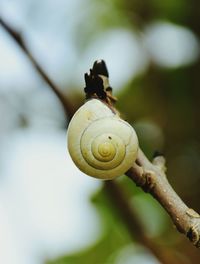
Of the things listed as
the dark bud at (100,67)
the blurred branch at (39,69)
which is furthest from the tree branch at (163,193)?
the blurred branch at (39,69)

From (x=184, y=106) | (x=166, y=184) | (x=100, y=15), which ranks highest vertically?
(x=100, y=15)

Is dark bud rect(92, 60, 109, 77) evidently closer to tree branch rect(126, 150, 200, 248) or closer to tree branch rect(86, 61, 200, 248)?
tree branch rect(86, 61, 200, 248)

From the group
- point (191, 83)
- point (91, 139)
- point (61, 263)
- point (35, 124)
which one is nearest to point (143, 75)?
point (191, 83)

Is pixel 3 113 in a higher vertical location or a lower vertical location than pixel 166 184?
higher

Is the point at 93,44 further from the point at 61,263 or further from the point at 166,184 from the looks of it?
the point at 166,184

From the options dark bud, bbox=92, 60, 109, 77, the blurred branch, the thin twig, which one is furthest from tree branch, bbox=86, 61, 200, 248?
the thin twig

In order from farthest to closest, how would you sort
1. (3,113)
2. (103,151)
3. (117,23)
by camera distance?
(117,23)
(3,113)
(103,151)

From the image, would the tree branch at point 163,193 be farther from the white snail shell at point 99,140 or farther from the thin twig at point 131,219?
the thin twig at point 131,219
